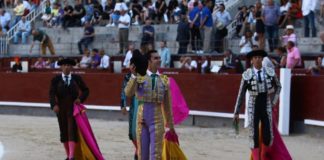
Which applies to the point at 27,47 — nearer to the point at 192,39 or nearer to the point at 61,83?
the point at 192,39

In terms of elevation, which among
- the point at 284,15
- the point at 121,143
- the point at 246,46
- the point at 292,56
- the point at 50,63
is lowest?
the point at 121,143

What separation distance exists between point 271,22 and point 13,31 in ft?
34.9

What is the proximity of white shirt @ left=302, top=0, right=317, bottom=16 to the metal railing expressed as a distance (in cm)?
1101

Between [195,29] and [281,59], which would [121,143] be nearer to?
[281,59]

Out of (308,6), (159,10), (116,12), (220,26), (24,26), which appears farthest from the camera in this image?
(24,26)

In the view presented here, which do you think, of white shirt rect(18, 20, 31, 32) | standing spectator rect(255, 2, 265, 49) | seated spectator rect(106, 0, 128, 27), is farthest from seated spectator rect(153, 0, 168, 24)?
white shirt rect(18, 20, 31, 32)

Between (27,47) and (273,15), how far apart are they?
32.4 feet

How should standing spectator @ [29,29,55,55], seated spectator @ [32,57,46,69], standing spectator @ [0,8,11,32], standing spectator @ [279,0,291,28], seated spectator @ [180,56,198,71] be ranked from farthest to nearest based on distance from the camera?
standing spectator @ [0,8,11,32] → standing spectator @ [29,29,55,55] → seated spectator @ [32,57,46,69] → seated spectator @ [180,56,198,71] → standing spectator @ [279,0,291,28]

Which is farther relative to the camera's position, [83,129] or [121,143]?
[121,143]

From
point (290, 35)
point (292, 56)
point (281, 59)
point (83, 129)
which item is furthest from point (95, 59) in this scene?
point (83, 129)

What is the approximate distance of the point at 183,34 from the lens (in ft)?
61.0

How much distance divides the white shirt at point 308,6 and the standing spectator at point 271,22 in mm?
A: 619

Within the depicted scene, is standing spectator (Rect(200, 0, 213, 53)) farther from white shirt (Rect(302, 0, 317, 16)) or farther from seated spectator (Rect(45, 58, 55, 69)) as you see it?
seated spectator (Rect(45, 58, 55, 69))

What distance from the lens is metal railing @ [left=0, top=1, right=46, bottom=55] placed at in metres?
24.5
